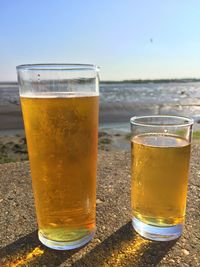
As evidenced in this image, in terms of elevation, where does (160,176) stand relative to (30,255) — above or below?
above

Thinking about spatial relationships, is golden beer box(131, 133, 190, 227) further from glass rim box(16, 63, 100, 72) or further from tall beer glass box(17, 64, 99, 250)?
glass rim box(16, 63, 100, 72)

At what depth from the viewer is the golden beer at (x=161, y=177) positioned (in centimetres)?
133

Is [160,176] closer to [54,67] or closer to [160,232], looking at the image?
[160,232]

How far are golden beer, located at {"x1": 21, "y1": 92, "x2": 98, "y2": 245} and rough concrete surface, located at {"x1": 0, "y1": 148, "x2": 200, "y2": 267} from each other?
0.30 feet

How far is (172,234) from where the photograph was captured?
4.53 feet

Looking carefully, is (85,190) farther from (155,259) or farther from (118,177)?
(118,177)

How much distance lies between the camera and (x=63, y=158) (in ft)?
4.13

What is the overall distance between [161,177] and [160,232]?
24 cm

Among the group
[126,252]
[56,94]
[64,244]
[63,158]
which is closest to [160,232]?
[126,252]

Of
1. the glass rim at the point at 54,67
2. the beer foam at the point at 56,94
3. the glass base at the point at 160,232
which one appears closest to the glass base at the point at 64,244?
the glass base at the point at 160,232

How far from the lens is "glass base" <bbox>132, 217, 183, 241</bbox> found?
4.50 feet

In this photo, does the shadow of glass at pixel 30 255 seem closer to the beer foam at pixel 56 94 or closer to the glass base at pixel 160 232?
the glass base at pixel 160 232

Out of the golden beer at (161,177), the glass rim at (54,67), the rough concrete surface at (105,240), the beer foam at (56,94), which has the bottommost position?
the rough concrete surface at (105,240)

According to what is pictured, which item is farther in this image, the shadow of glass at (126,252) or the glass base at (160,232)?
the glass base at (160,232)
